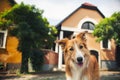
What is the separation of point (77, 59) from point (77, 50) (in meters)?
0.07

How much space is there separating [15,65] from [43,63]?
1.43 meters

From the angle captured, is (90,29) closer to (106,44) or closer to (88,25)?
(88,25)

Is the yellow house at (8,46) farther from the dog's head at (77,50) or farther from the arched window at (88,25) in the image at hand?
the dog's head at (77,50)

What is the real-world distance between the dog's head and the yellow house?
2.51 metres

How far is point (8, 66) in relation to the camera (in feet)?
13.8

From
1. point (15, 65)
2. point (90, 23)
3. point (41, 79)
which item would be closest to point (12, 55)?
point (15, 65)

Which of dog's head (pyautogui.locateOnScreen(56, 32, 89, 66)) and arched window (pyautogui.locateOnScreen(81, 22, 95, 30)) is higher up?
arched window (pyautogui.locateOnScreen(81, 22, 95, 30))

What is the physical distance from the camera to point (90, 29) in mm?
5668

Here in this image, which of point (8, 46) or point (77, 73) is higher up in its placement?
point (8, 46)

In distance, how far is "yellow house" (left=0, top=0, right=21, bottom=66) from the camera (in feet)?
13.7

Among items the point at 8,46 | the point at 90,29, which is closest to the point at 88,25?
the point at 90,29

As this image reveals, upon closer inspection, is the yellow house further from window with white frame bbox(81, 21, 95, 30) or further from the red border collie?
the red border collie

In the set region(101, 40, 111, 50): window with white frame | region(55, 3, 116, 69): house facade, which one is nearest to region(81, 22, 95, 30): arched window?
region(55, 3, 116, 69): house facade

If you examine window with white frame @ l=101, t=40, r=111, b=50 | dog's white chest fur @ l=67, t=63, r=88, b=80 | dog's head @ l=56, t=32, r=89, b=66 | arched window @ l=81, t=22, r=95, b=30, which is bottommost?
dog's white chest fur @ l=67, t=63, r=88, b=80
